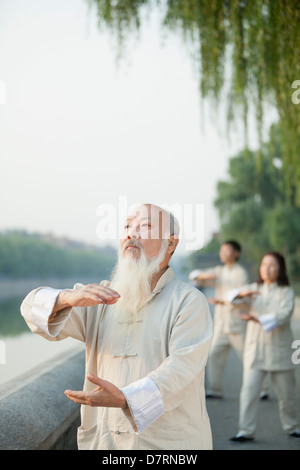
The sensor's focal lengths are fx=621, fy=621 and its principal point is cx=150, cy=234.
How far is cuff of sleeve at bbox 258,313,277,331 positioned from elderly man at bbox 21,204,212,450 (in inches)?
124

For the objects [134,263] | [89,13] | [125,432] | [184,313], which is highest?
[89,13]

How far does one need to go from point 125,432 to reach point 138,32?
416 cm

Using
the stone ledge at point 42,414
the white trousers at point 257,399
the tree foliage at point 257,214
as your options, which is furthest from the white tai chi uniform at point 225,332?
the tree foliage at point 257,214

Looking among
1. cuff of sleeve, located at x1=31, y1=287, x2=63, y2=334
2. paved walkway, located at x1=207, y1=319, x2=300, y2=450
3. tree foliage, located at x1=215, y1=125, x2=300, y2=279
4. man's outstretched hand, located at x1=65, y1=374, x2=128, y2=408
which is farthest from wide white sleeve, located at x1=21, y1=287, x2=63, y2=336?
tree foliage, located at x1=215, y1=125, x2=300, y2=279

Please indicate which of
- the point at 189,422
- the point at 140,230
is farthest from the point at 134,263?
the point at 189,422

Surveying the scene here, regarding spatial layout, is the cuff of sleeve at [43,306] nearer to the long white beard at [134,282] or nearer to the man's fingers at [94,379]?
the long white beard at [134,282]

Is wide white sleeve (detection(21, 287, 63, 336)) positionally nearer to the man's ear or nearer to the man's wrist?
the man's wrist

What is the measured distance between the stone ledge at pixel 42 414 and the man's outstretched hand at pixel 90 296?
2.81 feet

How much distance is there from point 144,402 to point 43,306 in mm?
587

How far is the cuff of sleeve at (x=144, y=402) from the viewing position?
2.28 meters

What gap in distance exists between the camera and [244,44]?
534cm

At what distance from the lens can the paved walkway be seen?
17.1 feet

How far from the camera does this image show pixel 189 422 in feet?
8.36
